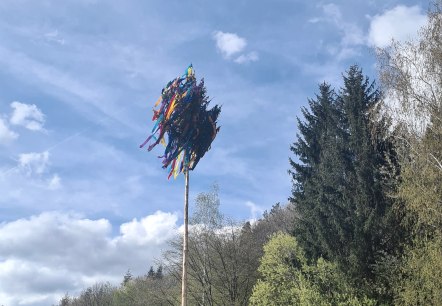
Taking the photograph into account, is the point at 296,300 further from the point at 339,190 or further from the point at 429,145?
the point at 429,145

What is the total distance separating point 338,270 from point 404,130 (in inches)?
367

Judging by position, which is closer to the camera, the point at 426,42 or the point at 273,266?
the point at 426,42

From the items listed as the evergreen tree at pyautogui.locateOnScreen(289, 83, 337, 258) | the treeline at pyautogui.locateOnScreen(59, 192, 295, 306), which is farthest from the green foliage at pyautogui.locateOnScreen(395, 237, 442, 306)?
the treeline at pyautogui.locateOnScreen(59, 192, 295, 306)

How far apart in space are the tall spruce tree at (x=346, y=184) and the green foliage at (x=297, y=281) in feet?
2.51

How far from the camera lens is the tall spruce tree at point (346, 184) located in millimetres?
24453

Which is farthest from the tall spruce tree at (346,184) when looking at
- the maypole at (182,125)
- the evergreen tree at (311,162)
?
the maypole at (182,125)

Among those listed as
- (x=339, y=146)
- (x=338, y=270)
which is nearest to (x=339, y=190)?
(x=339, y=146)

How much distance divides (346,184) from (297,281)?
597cm

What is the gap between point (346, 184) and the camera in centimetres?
2648

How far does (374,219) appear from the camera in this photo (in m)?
24.0

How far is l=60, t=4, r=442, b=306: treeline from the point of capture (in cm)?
1805

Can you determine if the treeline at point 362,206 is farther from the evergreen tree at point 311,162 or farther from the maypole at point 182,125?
the maypole at point 182,125

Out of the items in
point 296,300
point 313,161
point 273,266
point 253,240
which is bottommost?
point 296,300

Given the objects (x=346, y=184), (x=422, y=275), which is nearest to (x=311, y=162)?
(x=346, y=184)
